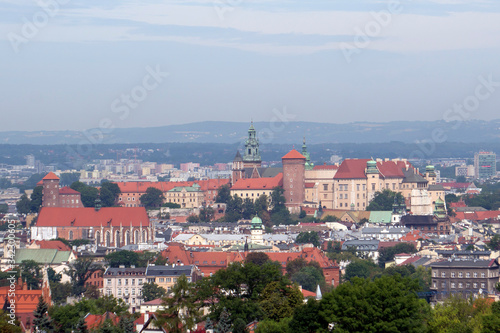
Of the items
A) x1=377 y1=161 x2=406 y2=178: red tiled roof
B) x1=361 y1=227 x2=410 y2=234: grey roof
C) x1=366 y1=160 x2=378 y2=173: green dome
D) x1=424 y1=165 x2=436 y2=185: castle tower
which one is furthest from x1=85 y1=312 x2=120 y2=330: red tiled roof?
x1=424 y1=165 x2=436 y2=185: castle tower

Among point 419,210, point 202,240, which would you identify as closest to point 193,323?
point 202,240

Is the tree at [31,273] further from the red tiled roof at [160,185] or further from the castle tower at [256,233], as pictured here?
the red tiled roof at [160,185]

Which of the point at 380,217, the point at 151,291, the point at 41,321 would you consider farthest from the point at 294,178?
the point at 41,321

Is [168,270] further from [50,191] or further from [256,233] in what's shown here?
[50,191]

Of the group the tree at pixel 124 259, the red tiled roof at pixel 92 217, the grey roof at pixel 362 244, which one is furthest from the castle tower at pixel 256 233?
the tree at pixel 124 259

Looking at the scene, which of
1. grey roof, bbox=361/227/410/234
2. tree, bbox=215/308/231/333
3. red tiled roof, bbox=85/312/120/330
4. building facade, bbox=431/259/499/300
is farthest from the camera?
grey roof, bbox=361/227/410/234

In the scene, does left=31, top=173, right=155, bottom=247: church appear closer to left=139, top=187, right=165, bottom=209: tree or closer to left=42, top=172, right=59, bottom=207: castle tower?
left=42, top=172, right=59, bottom=207: castle tower

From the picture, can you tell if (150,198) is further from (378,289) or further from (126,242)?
(378,289)
